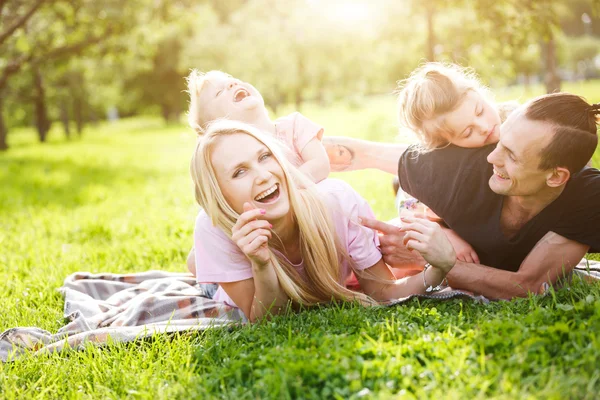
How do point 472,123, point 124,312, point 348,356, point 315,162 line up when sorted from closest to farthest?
point 348,356 → point 472,123 → point 124,312 → point 315,162

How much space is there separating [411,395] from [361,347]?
44 cm

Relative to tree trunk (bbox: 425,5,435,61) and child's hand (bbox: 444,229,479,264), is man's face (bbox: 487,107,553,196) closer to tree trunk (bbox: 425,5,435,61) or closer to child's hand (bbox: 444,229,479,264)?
child's hand (bbox: 444,229,479,264)

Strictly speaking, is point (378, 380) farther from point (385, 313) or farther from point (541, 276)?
point (541, 276)

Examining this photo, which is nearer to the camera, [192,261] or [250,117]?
[250,117]

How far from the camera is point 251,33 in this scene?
129 feet

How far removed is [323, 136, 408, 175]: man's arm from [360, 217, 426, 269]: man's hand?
118cm

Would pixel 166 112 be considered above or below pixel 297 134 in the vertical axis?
below

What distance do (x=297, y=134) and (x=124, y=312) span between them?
6.10 ft

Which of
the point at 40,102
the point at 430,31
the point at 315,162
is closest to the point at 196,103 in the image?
the point at 315,162

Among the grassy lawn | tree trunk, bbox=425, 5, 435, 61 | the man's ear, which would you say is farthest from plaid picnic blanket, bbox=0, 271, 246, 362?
tree trunk, bbox=425, 5, 435, 61

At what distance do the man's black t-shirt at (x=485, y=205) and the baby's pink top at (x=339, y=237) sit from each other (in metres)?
0.50

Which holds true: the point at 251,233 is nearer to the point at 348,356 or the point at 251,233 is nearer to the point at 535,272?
the point at 348,356

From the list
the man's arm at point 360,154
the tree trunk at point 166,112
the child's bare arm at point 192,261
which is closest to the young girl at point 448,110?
the man's arm at point 360,154

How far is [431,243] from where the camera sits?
3.32 metres
